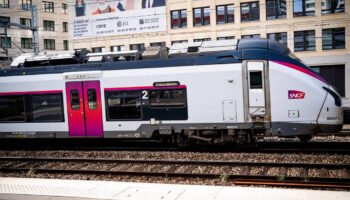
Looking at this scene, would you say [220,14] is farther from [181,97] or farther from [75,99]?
[75,99]

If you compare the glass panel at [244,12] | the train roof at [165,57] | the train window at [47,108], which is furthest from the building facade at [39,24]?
the train window at [47,108]

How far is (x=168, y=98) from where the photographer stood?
11.4 m

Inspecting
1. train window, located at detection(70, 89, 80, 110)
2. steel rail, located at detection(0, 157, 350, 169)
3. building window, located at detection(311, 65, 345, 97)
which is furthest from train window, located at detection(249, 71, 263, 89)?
building window, located at detection(311, 65, 345, 97)

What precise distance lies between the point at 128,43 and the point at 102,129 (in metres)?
23.5

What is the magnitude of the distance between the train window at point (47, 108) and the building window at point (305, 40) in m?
23.9

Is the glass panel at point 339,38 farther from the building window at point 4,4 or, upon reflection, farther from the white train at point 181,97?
the building window at point 4,4

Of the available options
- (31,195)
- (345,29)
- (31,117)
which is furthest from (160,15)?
(31,195)

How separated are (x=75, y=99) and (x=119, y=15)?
21.3 metres

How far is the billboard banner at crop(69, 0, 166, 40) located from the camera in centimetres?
3158

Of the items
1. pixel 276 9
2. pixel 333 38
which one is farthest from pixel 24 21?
pixel 333 38

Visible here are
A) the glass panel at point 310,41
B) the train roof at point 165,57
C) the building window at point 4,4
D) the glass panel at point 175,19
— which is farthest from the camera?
the building window at point 4,4

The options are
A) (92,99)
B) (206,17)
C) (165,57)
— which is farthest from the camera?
(206,17)

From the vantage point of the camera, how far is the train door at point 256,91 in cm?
1047

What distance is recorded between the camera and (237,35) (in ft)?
102
